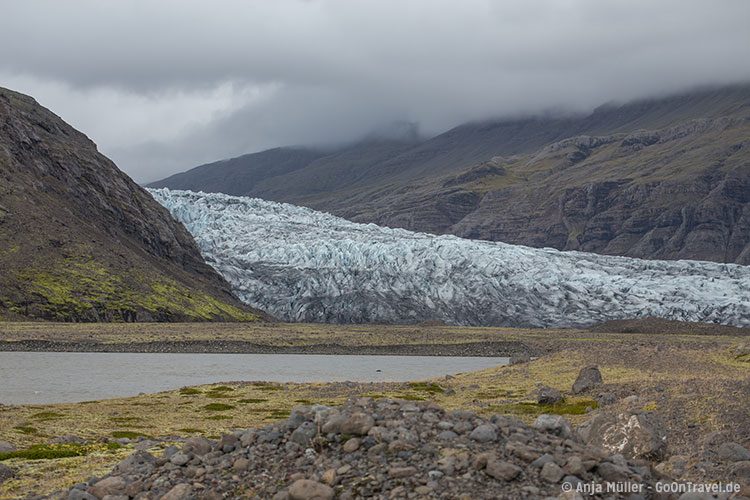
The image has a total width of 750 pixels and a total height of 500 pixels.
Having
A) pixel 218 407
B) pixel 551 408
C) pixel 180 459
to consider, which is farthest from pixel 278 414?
pixel 180 459

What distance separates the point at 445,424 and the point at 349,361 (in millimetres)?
66345

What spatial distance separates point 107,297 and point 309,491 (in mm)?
106156

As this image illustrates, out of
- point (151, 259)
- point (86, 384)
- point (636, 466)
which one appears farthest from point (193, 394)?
point (151, 259)

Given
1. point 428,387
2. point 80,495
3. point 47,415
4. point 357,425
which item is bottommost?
point 428,387

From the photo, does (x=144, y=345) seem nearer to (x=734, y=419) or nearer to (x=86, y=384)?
(x=86, y=384)

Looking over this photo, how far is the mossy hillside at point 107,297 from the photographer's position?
107m

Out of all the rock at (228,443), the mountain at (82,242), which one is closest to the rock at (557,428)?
the rock at (228,443)

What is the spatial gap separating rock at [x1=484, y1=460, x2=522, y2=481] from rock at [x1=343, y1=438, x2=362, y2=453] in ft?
7.15

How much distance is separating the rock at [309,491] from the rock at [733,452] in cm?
981

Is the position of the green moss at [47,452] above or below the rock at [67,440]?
Result: above

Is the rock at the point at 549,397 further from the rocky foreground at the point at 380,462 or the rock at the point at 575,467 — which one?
the rock at the point at 575,467

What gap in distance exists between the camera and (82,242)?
123 m

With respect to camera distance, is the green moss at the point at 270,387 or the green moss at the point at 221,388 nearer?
the green moss at the point at 221,388

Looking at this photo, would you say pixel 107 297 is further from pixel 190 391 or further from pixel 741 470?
pixel 741 470
